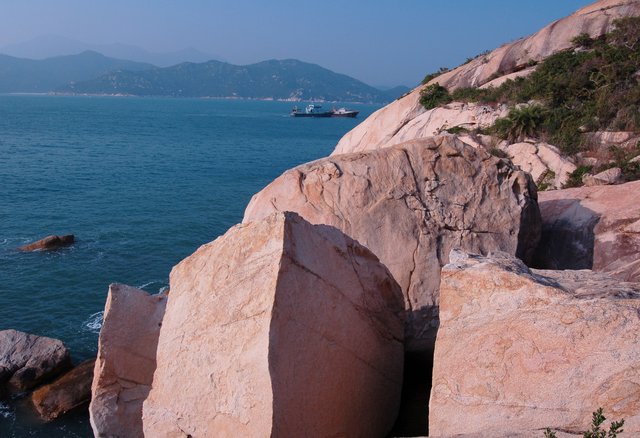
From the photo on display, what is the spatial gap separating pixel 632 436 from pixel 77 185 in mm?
35827

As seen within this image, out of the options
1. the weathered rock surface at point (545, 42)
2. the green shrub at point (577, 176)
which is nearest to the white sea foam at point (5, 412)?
the green shrub at point (577, 176)

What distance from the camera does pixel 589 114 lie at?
65.6ft

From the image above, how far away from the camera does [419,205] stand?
30.5 ft

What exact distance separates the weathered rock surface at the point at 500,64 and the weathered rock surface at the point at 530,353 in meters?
18.5

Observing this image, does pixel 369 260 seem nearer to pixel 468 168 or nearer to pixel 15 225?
pixel 468 168

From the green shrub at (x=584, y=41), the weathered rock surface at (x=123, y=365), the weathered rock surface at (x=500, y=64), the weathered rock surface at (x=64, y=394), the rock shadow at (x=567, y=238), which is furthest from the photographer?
the weathered rock surface at (x=500, y=64)

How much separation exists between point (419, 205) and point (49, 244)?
18442mm

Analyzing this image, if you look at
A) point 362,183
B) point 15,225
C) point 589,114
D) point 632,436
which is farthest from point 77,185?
point 632,436

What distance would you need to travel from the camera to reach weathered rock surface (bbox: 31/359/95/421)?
12273 millimetres

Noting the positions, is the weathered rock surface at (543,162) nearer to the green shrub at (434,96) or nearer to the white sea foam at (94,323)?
the green shrub at (434,96)

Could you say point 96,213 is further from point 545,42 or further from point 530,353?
point 530,353

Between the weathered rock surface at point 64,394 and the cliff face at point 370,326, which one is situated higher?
the cliff face at point 370,326

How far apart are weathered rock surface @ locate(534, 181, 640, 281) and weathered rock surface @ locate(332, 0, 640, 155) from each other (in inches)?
507

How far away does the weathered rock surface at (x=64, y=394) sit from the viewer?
1227 centimetres
